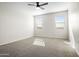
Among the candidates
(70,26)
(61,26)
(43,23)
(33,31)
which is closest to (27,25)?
(33,31)

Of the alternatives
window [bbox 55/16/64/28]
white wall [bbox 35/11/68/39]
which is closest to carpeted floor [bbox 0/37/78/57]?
white wall [bbox 35/11/68/39]

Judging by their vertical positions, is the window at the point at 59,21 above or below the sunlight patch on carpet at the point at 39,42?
above

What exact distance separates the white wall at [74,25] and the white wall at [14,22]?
2.91 ft

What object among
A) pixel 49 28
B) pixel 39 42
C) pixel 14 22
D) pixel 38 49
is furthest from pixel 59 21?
pixel 14 22

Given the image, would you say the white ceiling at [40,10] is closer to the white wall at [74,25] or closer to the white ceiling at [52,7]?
the white ceiling at [52,7]

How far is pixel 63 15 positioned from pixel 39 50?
910 millimetres

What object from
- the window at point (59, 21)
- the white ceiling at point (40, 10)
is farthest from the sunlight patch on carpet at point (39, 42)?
the white ceiling at point (40, 10)

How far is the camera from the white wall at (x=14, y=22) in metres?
1.88

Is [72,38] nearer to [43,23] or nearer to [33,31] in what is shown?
[43,23]

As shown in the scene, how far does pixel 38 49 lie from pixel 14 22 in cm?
79

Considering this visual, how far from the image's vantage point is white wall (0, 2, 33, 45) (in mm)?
1875

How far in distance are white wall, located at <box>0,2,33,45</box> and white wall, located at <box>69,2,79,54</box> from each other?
2.91 ft

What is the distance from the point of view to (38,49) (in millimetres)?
1879

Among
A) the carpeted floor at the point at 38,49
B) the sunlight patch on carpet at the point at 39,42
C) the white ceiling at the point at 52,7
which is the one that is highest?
the white ceiling at the point at 52,7
